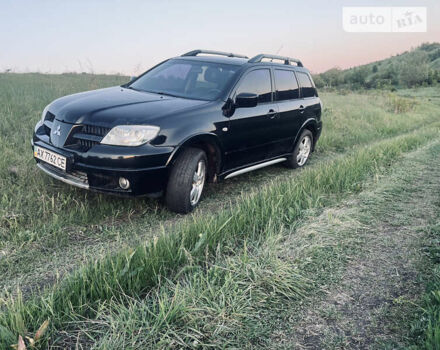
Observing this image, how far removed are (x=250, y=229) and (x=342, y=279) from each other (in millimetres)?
964

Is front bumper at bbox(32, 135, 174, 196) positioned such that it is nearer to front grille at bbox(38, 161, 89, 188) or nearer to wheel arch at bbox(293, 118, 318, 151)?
front grille at bbox(38, 161, 89, 188)

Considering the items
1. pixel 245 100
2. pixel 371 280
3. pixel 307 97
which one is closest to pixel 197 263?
pixel 371 280

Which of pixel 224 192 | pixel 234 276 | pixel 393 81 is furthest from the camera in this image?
pixel 393 81

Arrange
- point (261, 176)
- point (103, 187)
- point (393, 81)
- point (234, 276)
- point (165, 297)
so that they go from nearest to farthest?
point (165, 297)
point (234, 276)
point (103, 187)
point (261, 176)
point (393, 81)

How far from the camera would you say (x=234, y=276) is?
272cm

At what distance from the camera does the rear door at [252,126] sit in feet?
16.3

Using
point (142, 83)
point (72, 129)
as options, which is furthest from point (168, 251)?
point (142, 83)

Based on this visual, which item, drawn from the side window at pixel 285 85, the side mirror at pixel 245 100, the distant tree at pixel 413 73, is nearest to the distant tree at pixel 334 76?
the distant tree at pixel 413 73

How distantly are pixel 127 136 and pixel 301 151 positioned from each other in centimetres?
394

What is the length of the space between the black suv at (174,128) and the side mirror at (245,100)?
0.01 metres

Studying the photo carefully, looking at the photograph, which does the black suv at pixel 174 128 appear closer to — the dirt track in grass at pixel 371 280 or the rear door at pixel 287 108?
the rear door at pixel 287 108

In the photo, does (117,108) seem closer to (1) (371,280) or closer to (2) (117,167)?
(2) (117,167)

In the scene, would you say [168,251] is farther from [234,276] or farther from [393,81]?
[393,81]

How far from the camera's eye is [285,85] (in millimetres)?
6199
